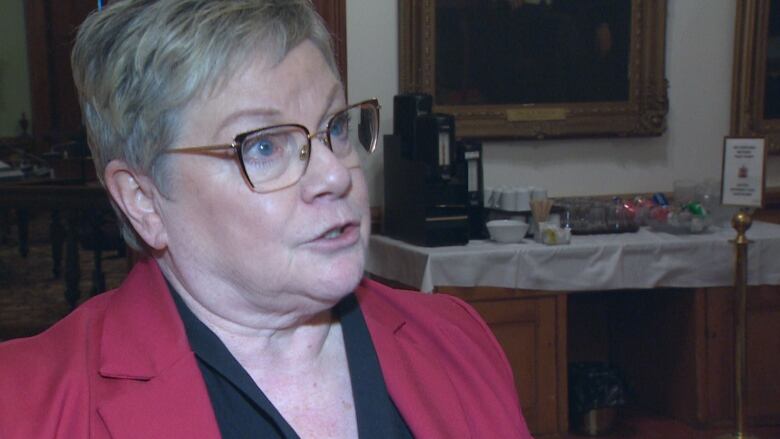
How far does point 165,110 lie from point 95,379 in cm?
37

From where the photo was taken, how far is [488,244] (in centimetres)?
391

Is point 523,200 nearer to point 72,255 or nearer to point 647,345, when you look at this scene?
point 647,345

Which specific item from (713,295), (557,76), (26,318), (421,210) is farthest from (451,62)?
(26,318)

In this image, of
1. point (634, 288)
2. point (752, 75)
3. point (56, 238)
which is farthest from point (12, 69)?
point (634, 288)

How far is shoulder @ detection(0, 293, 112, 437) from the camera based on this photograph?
4.30 ft

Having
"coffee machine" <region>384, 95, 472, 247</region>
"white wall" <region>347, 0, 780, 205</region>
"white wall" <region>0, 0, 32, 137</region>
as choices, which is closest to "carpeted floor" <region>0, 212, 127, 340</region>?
"white wall" <region>0, 0, 32, 137</region>

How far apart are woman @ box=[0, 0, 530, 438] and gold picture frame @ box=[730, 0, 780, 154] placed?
3496 mm

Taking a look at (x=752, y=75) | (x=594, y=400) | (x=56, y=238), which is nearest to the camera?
(x=594, y=400)

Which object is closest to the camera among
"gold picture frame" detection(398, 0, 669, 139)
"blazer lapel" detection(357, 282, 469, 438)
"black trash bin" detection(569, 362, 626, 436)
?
"blazer lapel" detection(357, 282, 469, 438)

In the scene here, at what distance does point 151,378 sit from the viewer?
1.39m

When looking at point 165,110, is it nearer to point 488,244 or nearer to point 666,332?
point 488,244

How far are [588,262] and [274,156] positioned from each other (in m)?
2.67

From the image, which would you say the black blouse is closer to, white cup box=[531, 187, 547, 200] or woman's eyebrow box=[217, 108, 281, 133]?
woman's eyebrow box=[217, 108, 281, 133]

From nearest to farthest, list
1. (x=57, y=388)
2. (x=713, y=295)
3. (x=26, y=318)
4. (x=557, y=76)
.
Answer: (x=57, y=388), (x=713, y=295), (x=557, y=76), (x=26, y=318)
